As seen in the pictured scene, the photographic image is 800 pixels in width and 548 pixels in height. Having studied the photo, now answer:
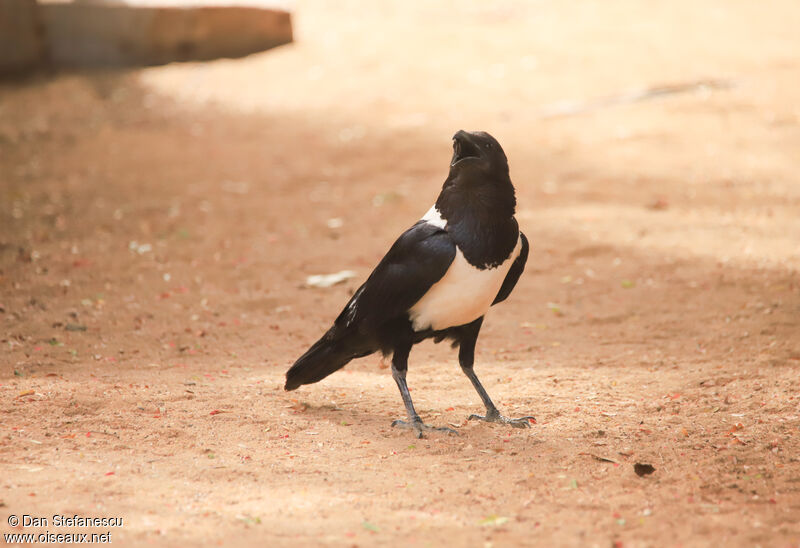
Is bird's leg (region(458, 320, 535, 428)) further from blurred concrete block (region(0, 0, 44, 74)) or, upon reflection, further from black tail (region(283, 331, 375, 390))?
blurred concrete block (region(0, 0, 44, 74))

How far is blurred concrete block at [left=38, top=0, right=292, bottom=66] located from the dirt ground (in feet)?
1.17

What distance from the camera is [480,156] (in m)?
3.60

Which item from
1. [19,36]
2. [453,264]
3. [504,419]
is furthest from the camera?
[19,36]

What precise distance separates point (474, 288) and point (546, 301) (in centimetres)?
224

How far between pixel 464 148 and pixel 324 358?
3.78 ft

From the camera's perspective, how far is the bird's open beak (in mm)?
3568

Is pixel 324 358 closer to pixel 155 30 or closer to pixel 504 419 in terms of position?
pixel 504 419

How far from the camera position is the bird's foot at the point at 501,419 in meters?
3.78

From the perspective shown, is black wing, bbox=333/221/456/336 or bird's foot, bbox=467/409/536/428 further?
bird's foot, bbox=467/409/536/428

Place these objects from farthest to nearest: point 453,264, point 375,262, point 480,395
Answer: point 375,262 < point 480,395 < point 453,264

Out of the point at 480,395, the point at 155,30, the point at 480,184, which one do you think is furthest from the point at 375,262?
the point at 155,30

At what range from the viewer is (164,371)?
4.51 meters

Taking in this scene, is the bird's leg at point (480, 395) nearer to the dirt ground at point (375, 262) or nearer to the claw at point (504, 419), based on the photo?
the claw at point (504, 419)

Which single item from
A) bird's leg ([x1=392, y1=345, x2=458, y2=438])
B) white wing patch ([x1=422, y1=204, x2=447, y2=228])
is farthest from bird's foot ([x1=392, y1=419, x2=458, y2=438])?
white wing patch ([x1=422, y1=204, x2=447, y2=228])
